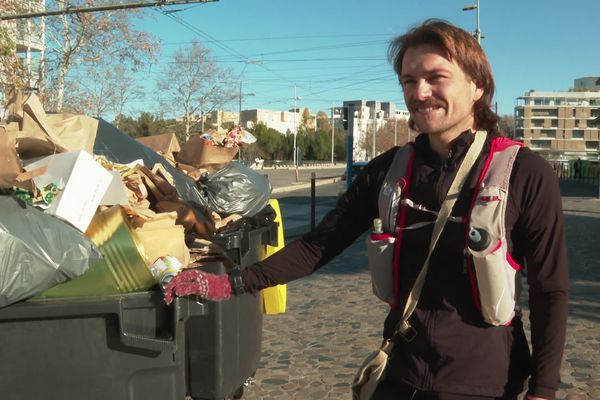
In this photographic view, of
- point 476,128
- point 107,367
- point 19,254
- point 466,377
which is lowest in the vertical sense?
point 107,367

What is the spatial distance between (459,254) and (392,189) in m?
0.30

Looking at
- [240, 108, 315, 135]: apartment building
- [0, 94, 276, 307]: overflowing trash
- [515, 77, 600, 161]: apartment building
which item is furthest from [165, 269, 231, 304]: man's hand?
[515, 77, 600, 161]: apartment building

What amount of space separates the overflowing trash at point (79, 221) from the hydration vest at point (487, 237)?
2.18 ft

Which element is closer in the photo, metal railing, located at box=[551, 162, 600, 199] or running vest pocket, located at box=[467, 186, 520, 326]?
running vest pocket, located at box=[467, 186, 520, 326]

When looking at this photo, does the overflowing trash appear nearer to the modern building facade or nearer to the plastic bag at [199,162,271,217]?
the plastic bag at [199,162,271,217]

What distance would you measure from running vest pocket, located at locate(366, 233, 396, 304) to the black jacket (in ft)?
0.13

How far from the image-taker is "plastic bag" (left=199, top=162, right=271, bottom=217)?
4.27 meters

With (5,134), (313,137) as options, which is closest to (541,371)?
(5,134)

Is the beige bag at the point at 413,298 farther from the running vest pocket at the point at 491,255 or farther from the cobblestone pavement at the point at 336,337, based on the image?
the cobblestone pavement at the point at 336,337

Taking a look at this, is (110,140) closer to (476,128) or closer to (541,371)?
(476,128)

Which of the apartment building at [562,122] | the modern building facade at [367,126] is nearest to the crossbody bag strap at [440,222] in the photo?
the modern building facade at [367,126]

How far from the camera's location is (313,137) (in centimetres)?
9681

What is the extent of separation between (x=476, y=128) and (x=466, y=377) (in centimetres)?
75

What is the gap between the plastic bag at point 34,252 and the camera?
228 centimetres
